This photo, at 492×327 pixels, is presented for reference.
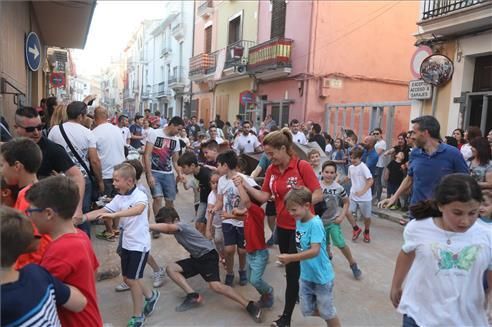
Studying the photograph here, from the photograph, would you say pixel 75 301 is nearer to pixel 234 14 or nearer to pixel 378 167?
pixel 378 167

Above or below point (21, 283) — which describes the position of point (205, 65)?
above

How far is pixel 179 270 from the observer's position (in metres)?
3.95

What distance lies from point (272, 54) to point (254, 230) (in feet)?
43.4

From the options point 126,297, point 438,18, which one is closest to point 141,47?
point 438,18

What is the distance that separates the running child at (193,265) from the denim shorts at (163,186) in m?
2.03

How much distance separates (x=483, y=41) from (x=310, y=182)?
6.80m

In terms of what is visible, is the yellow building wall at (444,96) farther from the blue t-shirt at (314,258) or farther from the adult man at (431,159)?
the blue t-shirt at (314,258)

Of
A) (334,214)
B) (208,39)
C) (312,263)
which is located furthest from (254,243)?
(208,39)

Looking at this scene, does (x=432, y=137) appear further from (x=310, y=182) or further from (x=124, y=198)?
(x=124, y=198)

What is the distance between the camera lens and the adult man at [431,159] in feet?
12.9

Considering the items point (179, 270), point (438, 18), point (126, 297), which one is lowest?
point (126, 297)

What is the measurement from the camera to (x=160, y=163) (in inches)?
232

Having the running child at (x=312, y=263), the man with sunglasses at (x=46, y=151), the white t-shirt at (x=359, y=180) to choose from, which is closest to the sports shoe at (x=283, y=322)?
the running child at (x=312, y=263)

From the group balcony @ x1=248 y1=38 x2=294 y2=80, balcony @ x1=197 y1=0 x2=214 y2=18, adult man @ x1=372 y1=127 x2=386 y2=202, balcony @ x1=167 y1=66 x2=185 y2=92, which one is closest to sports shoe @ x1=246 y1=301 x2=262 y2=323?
adult man @ x1=372 y1=127 x2=386 y2=202
